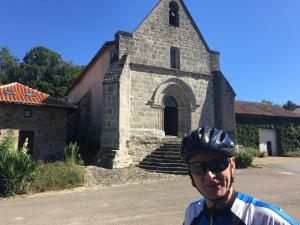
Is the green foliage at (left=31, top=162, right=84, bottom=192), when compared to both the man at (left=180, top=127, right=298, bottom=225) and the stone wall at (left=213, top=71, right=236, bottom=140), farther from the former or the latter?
the stone wall at (left=213, top=71, right=236, bottom=140)

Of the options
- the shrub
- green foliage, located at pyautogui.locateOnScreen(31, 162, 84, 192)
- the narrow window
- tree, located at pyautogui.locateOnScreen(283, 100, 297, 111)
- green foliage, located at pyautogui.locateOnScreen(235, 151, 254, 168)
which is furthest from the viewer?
tree, located at pyautogui.locateOnScreen(283, 100, 297, 111)

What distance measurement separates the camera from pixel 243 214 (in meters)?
1.76

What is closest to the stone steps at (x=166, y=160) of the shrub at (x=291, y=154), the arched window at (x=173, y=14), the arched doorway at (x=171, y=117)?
the arched doorway at (x=171, y=117)

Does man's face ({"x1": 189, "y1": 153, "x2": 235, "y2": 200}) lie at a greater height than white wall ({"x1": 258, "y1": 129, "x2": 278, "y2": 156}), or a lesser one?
lesser

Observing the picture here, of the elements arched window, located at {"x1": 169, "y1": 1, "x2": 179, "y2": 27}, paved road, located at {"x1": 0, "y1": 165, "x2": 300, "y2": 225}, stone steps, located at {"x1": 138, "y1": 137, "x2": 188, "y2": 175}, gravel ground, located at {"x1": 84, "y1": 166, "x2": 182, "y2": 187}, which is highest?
arched window, located at {"x1": 169, "y1": 1, "x2": 179, "y2": 27}

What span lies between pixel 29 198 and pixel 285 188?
8.43 metres

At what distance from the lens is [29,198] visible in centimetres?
978

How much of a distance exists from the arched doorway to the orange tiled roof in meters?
6.08

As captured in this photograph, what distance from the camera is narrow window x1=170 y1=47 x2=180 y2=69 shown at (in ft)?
64.4

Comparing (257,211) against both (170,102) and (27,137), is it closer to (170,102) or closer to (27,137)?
(170,102)

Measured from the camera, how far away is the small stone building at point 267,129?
27.2m

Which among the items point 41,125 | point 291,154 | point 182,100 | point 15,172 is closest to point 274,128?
point 291,154

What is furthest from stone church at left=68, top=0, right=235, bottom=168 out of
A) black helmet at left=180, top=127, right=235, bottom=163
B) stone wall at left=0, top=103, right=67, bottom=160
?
black helmet at left=180, top=127, right=235, bottom=163

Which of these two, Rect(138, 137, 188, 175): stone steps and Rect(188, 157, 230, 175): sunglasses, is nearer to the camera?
Rect(188, 157, 230, 175): sunglasses
